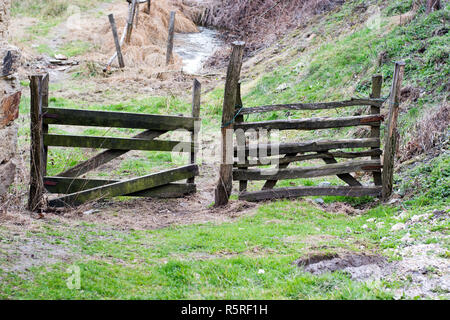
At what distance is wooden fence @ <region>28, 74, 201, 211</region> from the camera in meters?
7.26

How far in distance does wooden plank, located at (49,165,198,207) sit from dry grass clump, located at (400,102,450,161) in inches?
150

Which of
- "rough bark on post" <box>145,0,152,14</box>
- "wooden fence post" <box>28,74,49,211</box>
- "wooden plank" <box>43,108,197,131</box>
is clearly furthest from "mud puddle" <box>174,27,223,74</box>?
"wooden fence post" <box>28,74,49,211</box>

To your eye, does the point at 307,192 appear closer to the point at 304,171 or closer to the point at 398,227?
the point at 304,171

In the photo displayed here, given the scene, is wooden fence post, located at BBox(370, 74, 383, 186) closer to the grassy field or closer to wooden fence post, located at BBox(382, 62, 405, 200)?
wooden fence post, located at BBox(382, 62, 405, 200)

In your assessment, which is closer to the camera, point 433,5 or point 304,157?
point 304,157

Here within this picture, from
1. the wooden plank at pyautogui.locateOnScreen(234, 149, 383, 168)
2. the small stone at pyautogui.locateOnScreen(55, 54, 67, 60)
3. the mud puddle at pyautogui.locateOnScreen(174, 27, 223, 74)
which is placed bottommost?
the wooden plank at pyautogui.locateOnScreen(234, 149, 383, 168)

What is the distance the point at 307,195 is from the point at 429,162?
198cm

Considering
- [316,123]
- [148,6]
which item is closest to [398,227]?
[316,123]

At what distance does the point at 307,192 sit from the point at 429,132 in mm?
2484

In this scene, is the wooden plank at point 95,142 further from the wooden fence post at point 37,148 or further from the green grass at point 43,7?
the green grass at point 43,7

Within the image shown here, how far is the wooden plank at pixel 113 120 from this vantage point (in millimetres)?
7420

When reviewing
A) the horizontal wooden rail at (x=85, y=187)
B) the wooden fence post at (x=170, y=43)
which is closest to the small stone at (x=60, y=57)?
the wooden fence post at (x=170, y=43)

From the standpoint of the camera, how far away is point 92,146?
752 centimetres
